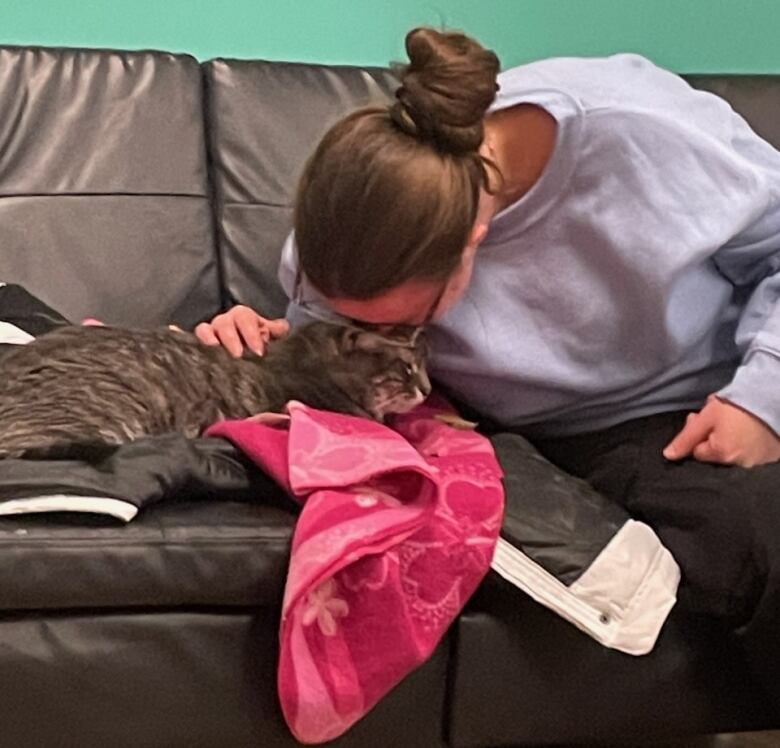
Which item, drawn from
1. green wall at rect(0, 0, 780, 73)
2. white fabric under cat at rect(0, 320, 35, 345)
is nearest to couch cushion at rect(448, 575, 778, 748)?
white fabric under cat at rect(0, 320, 35, 345)

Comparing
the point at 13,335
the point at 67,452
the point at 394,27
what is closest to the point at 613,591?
the point at 67,452

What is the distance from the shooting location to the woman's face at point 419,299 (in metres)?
1.34

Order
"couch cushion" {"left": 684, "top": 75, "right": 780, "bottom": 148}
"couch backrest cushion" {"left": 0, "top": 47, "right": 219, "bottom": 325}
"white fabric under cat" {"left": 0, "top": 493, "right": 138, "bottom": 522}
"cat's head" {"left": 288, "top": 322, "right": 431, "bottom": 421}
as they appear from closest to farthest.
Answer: "white fabric under cat" {"left": 0, "top": 493, "right": 138, "bottom": 522}
"cat's head" {"left": 288, "top": 322, "right": 431, "bottom": 421}
"couch backrest cushion" {"left": 0, "top": 47, "right": 219, "bottom": 325}
"couch cushion" {"left": 684, "top": 75, "right": 780, "bottom": 148}

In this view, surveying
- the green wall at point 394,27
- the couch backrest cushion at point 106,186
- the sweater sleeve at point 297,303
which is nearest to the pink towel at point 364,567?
the sweater sleeve at point 297,303

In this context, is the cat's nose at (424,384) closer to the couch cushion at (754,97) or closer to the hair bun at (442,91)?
the hair bun at (442,91)

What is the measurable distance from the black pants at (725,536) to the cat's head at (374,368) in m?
0.32

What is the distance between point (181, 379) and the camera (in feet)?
5.35

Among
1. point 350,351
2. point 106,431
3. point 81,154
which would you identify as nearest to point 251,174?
point 81,154

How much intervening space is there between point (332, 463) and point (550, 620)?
293 mm

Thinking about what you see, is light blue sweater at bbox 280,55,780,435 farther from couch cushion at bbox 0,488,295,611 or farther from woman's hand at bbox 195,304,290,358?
couch cushion at bbox 0,488,295,611

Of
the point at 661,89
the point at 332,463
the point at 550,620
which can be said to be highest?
the point at 661,89

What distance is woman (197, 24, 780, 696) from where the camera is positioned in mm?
1306

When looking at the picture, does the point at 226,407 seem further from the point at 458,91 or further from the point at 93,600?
the point at 458,91

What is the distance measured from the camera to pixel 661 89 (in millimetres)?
1586
